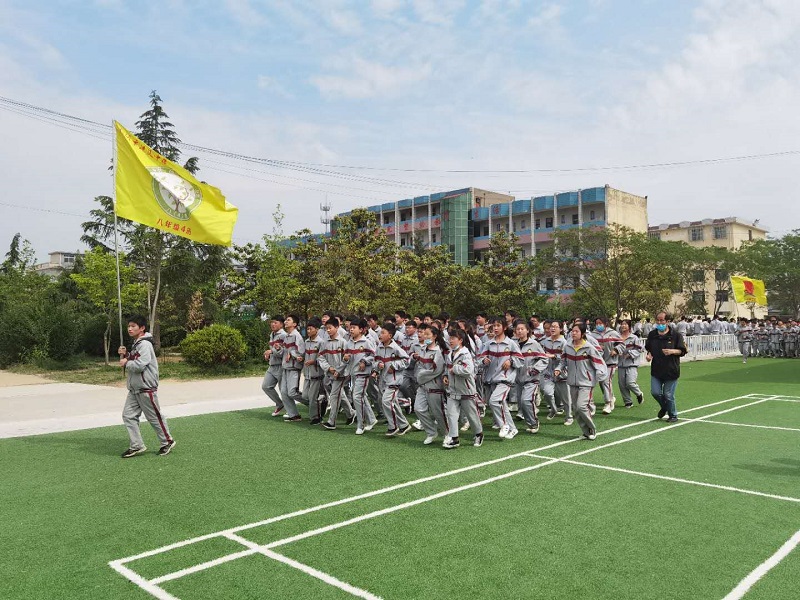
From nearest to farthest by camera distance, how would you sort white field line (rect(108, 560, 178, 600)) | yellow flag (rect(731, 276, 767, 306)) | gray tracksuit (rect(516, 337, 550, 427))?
white field line (rect(108, 560, 178, 600))
gray tracksuit (rect(516, 337, 550, 427))
yellow flag (rect(731, 276, 767, 306))

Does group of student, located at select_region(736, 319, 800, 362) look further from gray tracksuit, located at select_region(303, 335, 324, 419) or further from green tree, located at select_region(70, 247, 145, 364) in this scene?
green tree, located at select_region(70, 247, 145, 364)

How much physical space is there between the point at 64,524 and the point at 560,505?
15.0 feet

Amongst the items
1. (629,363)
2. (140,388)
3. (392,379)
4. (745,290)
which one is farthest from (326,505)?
(745,290)

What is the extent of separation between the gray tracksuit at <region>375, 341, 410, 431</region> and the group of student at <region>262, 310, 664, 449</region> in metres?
0.02

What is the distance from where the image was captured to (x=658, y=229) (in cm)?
7894

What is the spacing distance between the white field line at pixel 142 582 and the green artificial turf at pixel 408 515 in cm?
5

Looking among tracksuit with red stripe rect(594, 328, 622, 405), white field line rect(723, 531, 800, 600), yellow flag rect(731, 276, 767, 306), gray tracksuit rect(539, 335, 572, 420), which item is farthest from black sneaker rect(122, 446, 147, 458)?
yellow flag rect(731, 276, 767, 306)

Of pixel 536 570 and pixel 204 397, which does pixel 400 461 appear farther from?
pixel 204 397

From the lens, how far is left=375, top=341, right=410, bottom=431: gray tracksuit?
989 cm

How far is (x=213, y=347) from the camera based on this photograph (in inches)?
761

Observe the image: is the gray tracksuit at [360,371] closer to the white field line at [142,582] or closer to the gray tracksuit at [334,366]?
the gray tracksuit at [334,366]

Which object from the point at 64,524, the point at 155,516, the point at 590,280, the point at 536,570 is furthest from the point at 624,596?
the point at 590,280

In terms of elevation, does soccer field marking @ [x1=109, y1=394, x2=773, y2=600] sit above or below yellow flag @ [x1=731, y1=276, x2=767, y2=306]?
below

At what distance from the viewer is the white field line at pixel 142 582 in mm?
4227
